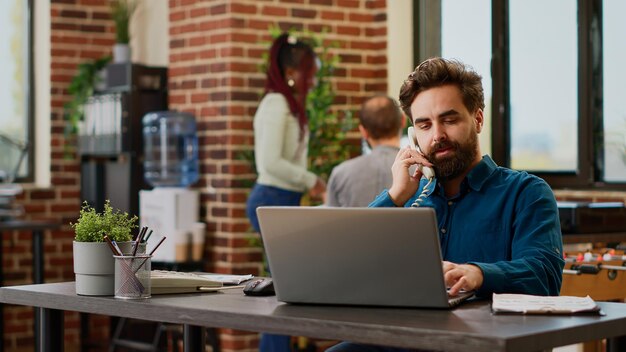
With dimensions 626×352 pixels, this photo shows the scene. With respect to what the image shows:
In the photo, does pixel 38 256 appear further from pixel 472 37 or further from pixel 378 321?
pixel 378 321

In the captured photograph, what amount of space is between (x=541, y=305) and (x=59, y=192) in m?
5.19

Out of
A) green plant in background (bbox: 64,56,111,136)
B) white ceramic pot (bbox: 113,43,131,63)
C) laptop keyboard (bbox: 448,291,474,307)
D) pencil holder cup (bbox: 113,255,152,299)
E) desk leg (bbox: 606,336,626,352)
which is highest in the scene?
white ceramic pot (bbox: 113,43,131,63)

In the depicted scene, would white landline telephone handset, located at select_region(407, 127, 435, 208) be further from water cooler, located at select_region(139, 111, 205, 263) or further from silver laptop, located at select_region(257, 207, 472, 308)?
water cooler, located at select_region(139, 111, 205, 263)

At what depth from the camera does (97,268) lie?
2.72m

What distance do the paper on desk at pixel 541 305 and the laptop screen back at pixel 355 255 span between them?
125 millimetres

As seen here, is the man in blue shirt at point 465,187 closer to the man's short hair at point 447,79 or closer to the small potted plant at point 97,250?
the man's short hair at point 447,79

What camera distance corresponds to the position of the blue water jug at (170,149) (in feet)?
20.5

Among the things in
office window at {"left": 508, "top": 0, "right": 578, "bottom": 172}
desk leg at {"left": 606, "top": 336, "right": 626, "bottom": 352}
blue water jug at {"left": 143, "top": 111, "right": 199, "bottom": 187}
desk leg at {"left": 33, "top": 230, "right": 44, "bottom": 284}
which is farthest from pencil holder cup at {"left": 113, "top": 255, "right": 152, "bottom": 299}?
desk leg at {"left": 33, "top": 230, "right": 44, "bottom": 284}

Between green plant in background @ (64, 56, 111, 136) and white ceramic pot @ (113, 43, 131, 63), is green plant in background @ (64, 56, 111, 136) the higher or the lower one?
the lower one

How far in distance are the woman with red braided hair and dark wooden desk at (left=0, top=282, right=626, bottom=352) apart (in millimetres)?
2717

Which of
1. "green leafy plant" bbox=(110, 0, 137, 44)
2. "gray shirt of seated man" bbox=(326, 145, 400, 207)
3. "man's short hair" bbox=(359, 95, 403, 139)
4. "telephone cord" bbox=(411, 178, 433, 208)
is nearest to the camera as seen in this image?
"telephone cord" bbox=(411, 178, 433, 208)

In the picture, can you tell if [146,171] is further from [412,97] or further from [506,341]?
[506,341]

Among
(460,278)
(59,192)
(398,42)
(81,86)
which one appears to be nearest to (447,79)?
(460,278)

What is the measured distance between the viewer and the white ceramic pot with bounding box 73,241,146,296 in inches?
107
